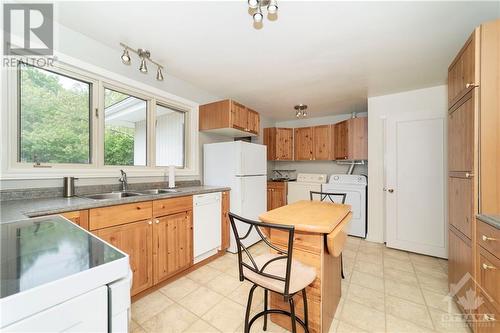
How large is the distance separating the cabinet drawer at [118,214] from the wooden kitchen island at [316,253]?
114cm

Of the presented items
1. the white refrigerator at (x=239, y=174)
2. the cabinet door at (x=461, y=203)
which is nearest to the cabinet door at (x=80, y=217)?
the white refrigerator at (x=239, y=174)

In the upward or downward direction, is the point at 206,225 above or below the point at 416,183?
below

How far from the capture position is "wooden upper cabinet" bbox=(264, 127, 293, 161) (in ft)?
16.4

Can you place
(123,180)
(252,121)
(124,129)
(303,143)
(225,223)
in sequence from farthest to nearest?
(303,143) → (252,121) → (225,223) → (124,129) → (123,180)

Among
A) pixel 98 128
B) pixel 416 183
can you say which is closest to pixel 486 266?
pixel 416 183

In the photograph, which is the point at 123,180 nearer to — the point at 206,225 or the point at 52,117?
the point at 52,117

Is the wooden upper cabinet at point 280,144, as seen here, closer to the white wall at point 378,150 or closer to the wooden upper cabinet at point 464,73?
the white wall at point 378,150

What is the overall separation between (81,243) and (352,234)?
413 centimetres

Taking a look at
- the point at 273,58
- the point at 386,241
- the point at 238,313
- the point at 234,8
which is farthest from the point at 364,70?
the point at 238,313

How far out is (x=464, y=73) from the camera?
170cm

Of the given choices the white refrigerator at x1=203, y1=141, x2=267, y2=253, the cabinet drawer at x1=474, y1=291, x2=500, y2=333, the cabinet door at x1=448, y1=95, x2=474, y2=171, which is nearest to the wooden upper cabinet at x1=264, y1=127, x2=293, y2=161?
the white refrigerator at x1=203, y1=141, x2=267, y2=253

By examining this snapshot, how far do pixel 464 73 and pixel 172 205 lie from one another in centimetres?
286

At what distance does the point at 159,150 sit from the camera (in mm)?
2949

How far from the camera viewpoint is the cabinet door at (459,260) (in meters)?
1.62
